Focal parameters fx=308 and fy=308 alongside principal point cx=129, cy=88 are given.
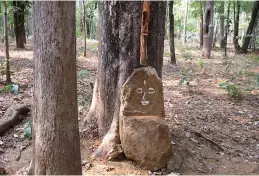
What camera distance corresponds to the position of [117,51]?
4141 mm

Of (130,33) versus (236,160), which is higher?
(130,33)

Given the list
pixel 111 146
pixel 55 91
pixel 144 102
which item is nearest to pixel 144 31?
pixel 144 102

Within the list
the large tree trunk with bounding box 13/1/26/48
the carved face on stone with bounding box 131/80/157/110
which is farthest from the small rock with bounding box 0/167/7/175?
the large tree trunk with bounding box 13/1/26/48

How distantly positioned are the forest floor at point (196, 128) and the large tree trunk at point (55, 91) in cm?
100

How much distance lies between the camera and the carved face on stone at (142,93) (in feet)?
13.0

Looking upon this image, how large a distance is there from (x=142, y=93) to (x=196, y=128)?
210 cm

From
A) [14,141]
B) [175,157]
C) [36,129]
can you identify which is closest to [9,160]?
[14,141]

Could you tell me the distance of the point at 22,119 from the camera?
5.75 meters

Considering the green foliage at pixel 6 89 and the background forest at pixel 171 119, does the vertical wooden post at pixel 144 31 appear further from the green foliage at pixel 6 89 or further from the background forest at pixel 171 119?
the green foliage at pixel 6 89

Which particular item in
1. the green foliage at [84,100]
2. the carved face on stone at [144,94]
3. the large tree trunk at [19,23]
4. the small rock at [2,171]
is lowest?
the small rock at [2,171]

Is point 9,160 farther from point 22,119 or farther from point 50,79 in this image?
point 50,79

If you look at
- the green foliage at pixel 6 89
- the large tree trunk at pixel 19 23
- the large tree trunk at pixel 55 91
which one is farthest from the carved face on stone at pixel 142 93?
the large tree trunk at pixel 19 23

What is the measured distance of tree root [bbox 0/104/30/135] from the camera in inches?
201

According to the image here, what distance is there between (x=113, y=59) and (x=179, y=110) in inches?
108
